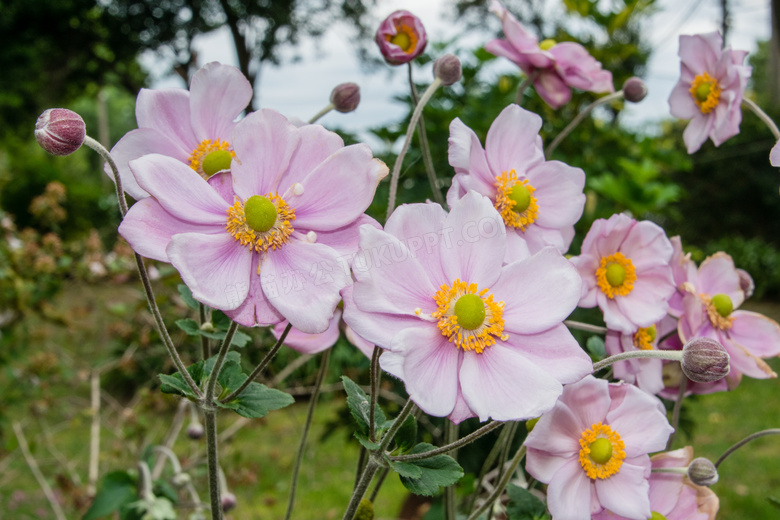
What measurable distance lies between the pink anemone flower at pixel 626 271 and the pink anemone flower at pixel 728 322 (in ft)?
0.18

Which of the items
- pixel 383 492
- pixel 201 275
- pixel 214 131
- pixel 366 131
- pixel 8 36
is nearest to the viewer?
pixel 201 275

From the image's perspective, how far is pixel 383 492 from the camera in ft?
13.1

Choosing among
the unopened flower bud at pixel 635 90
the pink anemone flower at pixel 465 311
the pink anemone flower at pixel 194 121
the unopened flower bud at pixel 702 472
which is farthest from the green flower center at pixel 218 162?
the unopened flower bud at pixel 635 90

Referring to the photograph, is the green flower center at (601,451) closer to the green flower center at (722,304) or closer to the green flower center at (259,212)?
the green flower center at (722,304)

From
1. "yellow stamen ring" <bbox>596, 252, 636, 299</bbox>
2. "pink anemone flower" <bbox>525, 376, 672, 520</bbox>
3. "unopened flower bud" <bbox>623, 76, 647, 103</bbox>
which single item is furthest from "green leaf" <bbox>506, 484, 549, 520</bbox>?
"unopened flower bud" <bbox>623, 76, 647, 103</bbox>

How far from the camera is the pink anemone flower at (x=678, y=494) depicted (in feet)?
2.67

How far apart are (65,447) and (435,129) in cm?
419

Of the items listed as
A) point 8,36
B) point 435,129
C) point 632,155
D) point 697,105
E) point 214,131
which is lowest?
point 8,36

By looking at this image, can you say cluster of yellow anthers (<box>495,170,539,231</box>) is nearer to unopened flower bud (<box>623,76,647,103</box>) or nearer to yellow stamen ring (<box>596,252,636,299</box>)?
yellow stamen ring (<box>596,252,636,299</box>)

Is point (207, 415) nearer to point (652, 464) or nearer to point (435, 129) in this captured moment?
point (652, 464)

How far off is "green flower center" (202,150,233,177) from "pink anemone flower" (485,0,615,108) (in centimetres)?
53

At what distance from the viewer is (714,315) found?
96 cm

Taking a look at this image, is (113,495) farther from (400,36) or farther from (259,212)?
(400,36)

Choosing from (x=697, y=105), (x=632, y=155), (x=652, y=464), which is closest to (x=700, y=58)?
(x=697, y=105)
